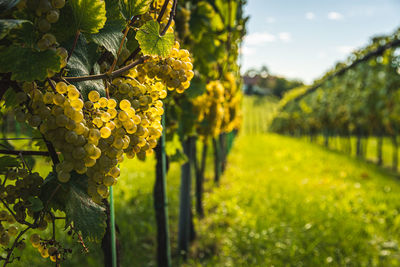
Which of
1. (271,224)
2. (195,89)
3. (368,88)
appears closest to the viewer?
(195,89)

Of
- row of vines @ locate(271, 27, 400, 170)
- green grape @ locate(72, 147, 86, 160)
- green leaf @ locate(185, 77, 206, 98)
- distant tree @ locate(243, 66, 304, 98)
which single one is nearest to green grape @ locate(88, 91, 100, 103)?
green grape @ locate(72, 147, 86, 160)

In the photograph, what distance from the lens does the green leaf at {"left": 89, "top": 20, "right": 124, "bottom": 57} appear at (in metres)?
0.74

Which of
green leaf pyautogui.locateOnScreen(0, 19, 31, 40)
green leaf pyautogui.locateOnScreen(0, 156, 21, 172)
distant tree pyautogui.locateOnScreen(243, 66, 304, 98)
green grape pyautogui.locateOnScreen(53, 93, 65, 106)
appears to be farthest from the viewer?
distant tree pyautogui.locateOnScreen(243, 66, 304, 98)

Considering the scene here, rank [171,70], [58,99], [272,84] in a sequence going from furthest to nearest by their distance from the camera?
[272,84]
[171,70]
[58,99]

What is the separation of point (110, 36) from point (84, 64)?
98mm

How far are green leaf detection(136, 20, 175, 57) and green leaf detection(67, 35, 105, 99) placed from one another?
5.7 inches

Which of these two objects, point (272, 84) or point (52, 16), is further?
point (272, 84)

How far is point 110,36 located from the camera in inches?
30.0

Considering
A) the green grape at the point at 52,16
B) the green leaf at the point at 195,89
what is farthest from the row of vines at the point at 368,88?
the green grape at the point at 52,16

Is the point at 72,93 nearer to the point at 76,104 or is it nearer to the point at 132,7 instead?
the point at 76,104

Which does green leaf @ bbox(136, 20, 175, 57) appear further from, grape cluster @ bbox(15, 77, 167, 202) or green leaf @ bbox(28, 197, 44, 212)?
green leaf @ bbox(28, 197, 44, 212)

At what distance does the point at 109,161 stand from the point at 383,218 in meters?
5.43

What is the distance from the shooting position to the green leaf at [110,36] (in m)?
0.74

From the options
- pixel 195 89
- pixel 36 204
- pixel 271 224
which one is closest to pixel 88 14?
pixel 36 204
